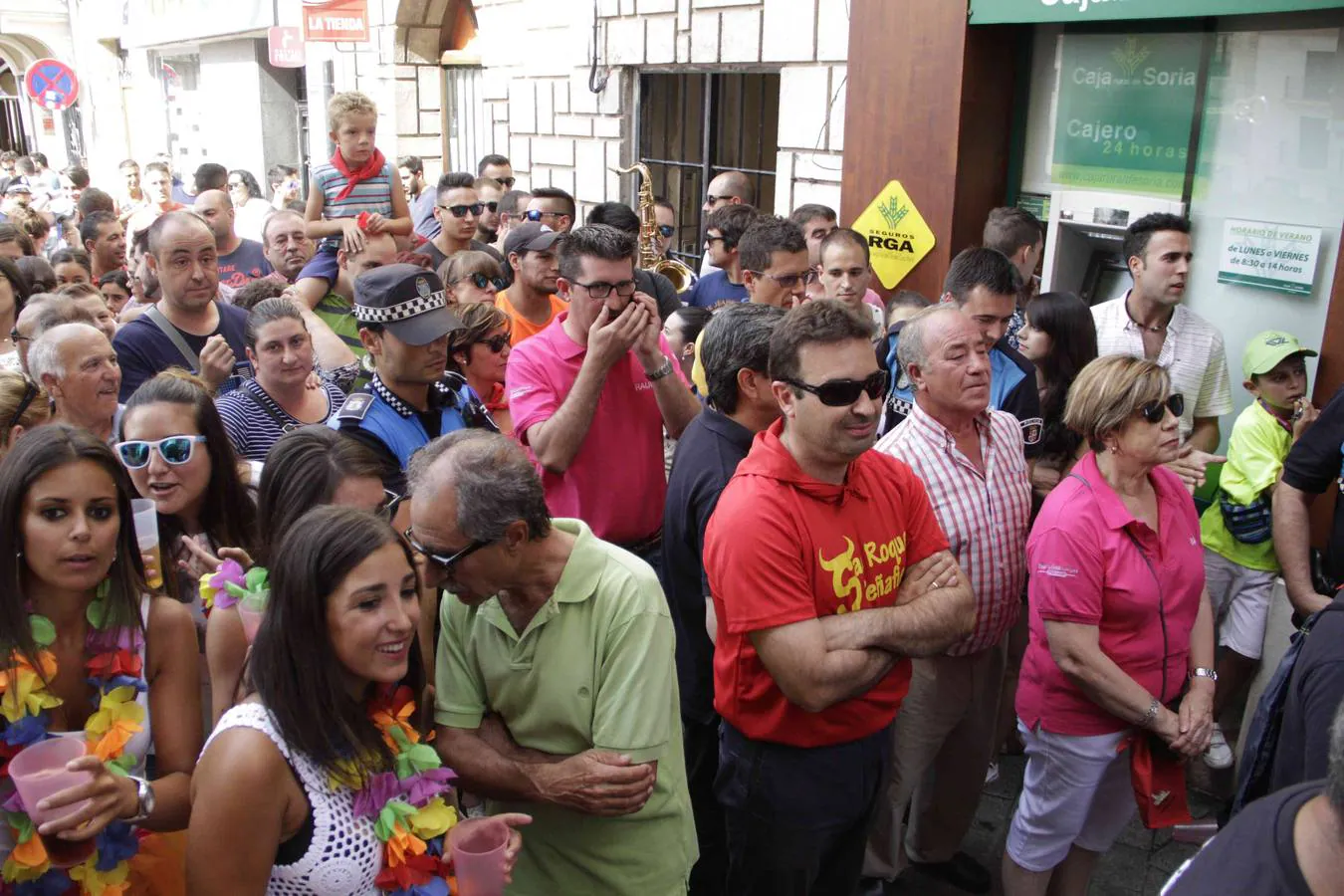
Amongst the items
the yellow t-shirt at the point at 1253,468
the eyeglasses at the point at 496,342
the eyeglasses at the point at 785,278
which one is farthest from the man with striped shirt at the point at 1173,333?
the eyeglasses at the point at 496,342

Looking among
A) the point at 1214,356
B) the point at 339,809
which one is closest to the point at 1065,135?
the point at 1214,356

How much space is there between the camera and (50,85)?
1563 centimetres

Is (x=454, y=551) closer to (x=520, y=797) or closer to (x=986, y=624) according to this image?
(x=520, y=797)

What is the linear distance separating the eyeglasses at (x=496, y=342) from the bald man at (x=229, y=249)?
122 inches

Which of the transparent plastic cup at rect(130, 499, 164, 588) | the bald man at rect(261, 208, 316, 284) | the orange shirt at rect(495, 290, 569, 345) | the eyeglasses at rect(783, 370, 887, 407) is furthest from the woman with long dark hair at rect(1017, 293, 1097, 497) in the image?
the bald man at rect(261, 208, 316, 284)

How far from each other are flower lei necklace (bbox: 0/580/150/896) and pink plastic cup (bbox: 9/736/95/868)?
1.6 inches

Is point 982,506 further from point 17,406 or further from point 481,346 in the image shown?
point 17,406

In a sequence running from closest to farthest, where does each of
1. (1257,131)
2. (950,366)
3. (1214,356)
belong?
1. (950,366)
2. (1214,356)
3. (1257,131)

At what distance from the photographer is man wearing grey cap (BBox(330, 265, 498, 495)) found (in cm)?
357

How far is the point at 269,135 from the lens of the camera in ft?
64.5

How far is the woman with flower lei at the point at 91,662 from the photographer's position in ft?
8.04

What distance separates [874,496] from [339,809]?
162 cm

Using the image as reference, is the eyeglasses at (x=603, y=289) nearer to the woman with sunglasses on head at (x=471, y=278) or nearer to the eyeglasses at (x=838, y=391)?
the eyeglasses at (x=838, y=391)

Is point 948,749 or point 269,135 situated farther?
point 269,135
